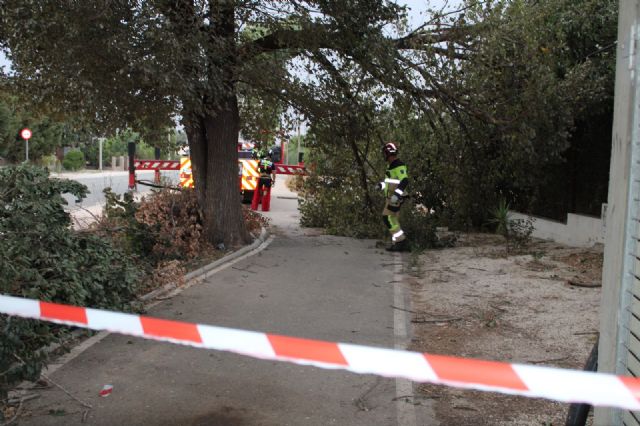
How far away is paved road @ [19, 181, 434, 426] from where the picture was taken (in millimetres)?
4562

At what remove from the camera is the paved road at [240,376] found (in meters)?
4.56

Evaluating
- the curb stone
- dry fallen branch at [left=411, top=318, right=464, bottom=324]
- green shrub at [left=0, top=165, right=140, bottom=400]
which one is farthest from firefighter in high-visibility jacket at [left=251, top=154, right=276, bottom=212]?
green shrub at [left=0, top=165, right=140, bottom=400]

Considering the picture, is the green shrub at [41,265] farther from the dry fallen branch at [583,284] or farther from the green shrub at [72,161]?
the green shrub at [72,161]

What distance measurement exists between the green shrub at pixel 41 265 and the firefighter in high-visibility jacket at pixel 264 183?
12.4 meters

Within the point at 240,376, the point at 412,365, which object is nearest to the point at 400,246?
the point at 240,376

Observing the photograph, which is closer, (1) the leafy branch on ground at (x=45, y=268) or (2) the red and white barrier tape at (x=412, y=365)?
(2) the red and white barrier tape at (x=412, y=365)

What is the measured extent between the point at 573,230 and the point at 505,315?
6.27 meters

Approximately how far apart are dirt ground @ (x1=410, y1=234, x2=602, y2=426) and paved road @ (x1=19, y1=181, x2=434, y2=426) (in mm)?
346

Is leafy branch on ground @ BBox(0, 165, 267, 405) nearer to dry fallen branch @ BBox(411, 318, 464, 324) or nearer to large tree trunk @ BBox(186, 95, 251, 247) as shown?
dry fallen branch @ BBox(411, 318, 464, 324)

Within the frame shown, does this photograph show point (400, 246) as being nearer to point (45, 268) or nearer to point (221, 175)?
point (221, 175)

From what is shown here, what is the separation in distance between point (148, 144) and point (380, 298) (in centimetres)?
534

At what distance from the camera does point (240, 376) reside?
5.35 meters

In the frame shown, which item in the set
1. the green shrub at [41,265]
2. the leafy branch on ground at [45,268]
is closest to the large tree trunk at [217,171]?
the leafy branch on ground at [45,268]

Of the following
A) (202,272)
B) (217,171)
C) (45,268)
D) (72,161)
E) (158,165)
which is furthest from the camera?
(72,161)
